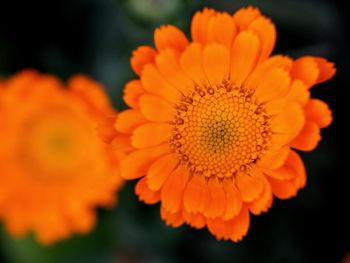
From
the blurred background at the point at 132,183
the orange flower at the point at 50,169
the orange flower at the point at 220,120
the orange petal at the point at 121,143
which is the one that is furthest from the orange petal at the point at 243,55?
the orange flower at the point at 50,169

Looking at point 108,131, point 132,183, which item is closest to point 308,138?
point 108,131

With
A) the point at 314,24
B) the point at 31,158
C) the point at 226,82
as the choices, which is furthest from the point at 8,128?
the point at 314,24

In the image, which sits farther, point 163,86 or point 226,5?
point 226,5

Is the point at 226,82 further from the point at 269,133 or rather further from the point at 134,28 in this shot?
the point at 134,28

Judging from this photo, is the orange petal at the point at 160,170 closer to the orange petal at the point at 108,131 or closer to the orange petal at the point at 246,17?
the orange petal at the point at 108,131

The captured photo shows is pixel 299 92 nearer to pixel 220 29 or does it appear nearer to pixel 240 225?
pixel 220 29

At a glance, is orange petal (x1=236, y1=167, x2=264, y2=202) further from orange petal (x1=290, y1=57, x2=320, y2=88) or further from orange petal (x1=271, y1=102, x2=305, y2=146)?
orange petal (x1=290, y1=57, x2=320, y2=88)

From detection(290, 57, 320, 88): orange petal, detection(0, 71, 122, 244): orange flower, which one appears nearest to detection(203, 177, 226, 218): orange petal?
detection(290, 57, 320, 88): orange petal
